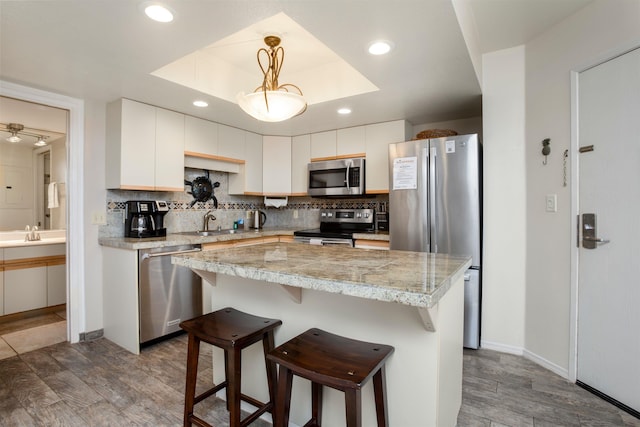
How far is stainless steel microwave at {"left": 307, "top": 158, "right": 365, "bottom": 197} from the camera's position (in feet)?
11.7

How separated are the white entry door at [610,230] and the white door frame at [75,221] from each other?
12.6 feet

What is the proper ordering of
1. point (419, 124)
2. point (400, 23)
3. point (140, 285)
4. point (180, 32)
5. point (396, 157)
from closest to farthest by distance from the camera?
point (400, 23) → point (180, 32) → point (140, 285) → point (396, 157) → point (419, 124)

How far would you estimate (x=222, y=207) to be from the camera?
394 centimetres

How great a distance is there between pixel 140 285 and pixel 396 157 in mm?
2418

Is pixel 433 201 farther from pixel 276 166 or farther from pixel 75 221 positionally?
pixel 75 221

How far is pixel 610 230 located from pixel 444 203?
1.05 m

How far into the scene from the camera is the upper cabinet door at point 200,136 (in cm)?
321

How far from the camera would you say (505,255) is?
2.56 m

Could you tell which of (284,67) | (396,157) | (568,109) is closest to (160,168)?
A: (284,67)

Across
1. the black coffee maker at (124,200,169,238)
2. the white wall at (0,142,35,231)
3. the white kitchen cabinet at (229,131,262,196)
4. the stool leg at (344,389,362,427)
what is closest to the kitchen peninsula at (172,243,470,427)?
the stool leg at (344,389,362,427)

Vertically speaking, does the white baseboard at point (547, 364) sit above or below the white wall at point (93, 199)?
below

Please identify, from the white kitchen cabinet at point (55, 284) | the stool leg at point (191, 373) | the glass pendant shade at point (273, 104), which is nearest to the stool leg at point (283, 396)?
the stool leg at point (191, 373)

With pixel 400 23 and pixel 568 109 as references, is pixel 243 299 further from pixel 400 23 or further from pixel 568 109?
pixel 568 109

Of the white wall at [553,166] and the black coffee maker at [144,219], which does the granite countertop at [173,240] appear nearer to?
the black coffee maker at [144,219]
